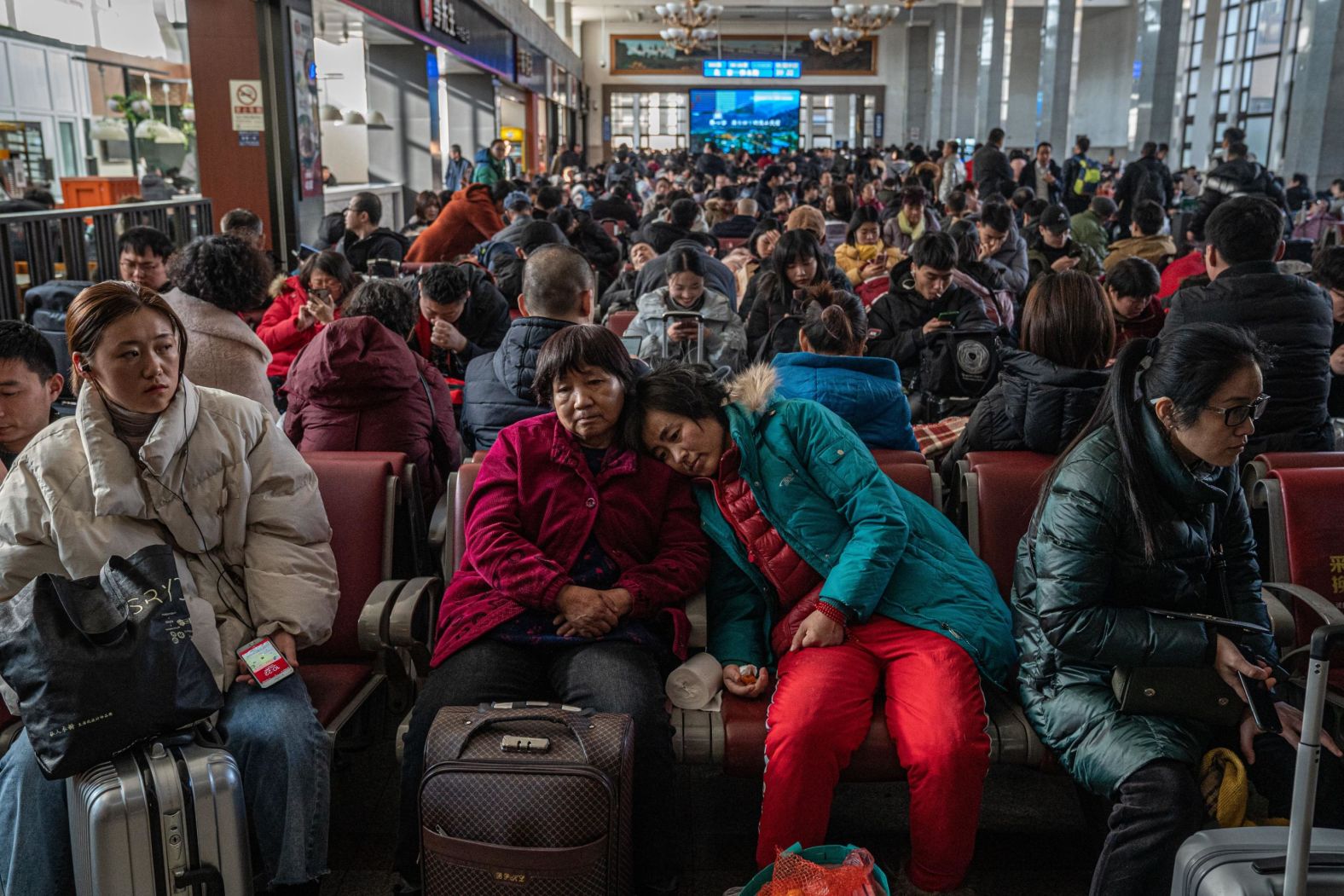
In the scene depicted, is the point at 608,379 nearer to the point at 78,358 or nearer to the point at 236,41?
the point at 78,358

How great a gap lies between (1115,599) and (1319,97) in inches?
522

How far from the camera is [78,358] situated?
7.84ft

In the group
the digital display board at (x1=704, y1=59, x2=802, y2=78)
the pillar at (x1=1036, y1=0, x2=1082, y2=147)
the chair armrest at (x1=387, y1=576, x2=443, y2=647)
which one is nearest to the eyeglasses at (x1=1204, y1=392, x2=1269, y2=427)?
the chair armrest at (x1=387, y1=576, x2=443, y2=647)

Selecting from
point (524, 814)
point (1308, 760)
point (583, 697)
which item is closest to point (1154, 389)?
point (1308, 760)

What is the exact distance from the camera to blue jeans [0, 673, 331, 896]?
2123mm

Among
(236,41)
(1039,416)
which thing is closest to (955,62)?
(236,41)

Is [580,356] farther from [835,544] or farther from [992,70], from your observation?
[992,70]

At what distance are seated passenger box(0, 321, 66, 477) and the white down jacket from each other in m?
0.48

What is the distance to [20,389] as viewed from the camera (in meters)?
2.78

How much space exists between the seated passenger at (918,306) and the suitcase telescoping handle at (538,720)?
307 cm

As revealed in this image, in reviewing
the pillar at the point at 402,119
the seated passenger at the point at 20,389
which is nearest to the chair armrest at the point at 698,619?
the seated passenger at the point at 20,389

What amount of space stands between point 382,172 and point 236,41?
811 cm

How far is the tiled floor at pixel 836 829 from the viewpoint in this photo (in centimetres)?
256

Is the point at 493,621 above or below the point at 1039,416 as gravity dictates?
below
